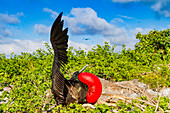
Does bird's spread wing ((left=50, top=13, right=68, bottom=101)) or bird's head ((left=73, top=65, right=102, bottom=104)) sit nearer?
bird's spread wing ((left=50, top=13, right=68, bottom=101))

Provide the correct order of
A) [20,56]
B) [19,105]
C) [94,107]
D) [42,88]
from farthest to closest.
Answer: [20,56] → [42,88] → [19,105] → [94,107]

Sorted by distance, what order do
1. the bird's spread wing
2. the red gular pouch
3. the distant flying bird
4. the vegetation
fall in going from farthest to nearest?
the vegetation, the red gular pouch, the distant flying bird, the bird's spread wing

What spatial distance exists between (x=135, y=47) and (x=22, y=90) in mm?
8560

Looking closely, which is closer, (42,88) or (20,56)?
(42,88)

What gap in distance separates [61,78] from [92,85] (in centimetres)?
42

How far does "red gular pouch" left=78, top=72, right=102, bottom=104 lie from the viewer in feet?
7.97

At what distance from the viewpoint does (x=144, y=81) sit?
20.5 feet

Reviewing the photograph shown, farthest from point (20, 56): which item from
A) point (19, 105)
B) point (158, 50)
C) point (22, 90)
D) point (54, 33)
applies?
point (158, 50)

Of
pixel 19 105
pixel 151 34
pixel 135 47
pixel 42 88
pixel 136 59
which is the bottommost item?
pixel 19 105

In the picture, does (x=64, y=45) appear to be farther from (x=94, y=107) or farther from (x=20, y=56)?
(x=20, y=56)

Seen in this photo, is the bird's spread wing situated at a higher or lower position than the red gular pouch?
higher

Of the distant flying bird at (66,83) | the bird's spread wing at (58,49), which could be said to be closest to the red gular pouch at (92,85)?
the distant flying bird at (66,83)

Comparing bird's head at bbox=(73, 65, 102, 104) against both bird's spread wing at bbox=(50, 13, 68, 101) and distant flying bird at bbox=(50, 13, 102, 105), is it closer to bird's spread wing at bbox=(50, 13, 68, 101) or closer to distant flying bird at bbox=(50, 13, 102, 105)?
distant flying bird at bbox=(50, 13, 102, 105)

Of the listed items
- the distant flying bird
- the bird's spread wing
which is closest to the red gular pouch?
the distant flying bird
